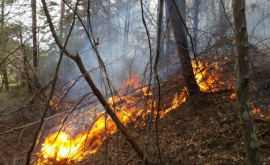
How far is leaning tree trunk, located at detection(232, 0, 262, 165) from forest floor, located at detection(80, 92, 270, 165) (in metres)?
0.99

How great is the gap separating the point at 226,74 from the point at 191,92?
106cm

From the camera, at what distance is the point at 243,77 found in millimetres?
1816

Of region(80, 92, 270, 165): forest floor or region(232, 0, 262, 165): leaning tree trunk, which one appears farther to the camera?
region(80, 92, 270, 165): forest floor

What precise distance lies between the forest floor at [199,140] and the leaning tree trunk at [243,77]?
3.25 feet

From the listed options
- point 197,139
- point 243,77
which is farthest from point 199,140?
point 243,77

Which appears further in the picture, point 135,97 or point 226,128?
point 135,97

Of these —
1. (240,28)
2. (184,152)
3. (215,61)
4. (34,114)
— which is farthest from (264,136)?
(34,114)

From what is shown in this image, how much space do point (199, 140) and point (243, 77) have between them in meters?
2.69

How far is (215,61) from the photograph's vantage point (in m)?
4.78

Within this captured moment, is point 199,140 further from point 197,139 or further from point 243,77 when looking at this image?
point 243,77

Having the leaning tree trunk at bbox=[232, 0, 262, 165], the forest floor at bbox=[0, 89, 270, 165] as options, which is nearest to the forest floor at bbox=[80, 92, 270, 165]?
the forest floor at bbox=[0, 89, 270, 165]

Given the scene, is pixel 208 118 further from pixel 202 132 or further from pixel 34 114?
pixel 34 114

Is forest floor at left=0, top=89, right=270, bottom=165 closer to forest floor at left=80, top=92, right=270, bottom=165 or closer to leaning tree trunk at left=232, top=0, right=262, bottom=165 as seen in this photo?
Result: forest floor at left=80, top=92, right=270, bottom=165

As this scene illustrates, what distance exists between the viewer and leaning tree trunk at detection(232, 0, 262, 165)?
1.79 meters
